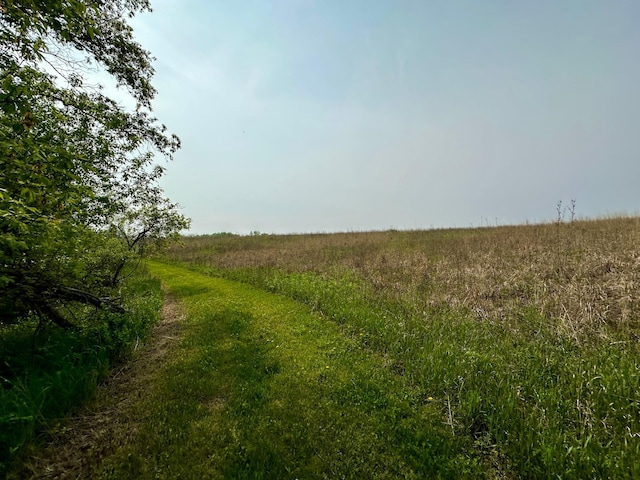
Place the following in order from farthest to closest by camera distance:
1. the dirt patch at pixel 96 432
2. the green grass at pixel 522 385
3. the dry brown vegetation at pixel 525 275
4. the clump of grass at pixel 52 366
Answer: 1. the dry brown vegetation at pixel 525 275
2. the clump of grass at pixel 52 366
3. the dirt patch at pixel 96 432
4. the green grass at pixel 522 385

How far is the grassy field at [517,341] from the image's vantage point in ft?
9.43

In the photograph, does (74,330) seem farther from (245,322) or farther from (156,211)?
(156,211)

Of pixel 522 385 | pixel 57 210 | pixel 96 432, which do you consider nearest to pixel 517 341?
pixel 522 385

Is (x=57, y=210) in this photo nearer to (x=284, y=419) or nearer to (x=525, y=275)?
(x=284, y=419)

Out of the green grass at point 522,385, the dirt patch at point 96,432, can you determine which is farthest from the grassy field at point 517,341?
the dirt patch at point 96,432

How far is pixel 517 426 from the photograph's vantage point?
312 centimetres

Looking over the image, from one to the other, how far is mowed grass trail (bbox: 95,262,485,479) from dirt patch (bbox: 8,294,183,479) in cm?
17

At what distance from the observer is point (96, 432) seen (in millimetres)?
3381

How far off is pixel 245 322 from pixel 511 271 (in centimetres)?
741

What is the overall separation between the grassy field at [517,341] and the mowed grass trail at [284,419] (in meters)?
0.13

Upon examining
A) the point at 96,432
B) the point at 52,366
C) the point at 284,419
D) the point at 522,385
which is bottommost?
the point at 96,432

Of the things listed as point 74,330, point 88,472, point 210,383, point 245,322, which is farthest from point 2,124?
point 245,322

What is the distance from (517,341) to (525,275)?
345cm

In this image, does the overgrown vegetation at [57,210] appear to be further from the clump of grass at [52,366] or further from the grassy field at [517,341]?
the grassy field at [517,341]
